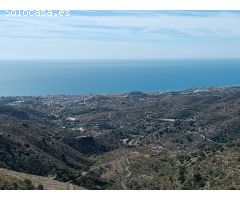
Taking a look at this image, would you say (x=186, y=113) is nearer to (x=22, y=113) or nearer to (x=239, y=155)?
(x=22, y=113)

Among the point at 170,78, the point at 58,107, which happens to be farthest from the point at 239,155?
the point at 170,78

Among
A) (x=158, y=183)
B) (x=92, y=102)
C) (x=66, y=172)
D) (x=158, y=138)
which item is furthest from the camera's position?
(x=92, y=102)

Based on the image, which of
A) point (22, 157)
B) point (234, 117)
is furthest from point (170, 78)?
point (22, 157)
